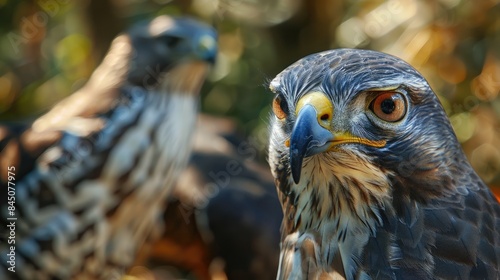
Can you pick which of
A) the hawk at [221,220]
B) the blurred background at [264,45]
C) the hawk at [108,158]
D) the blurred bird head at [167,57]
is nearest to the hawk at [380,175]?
the hawk at [108,158]

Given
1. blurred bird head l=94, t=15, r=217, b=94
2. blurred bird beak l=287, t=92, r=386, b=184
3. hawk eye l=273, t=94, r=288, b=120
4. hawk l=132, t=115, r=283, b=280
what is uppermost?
blurred bird head l=94, t=15, r=217, b=94

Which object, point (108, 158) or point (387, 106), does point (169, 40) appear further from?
point (387, 106)

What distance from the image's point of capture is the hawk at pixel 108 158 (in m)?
3.83

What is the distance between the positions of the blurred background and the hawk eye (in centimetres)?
275

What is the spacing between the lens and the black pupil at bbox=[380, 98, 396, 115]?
2080 mm

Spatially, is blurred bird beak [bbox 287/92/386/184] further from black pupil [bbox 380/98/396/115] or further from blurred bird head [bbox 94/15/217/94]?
blurred bird head [bbox 94/15/217/94]

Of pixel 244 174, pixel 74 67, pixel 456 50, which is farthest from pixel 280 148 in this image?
pixel 74 67

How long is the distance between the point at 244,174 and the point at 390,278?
9.35 feet

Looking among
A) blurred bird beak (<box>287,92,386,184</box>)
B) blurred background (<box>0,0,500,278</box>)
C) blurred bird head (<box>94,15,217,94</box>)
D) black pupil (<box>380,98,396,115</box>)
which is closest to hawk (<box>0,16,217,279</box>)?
blurred bird head (<box>94,15,217,94</box>)

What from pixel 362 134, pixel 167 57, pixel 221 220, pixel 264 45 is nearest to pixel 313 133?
pixel 362 134

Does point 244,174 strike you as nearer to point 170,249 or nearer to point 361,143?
point 170,249

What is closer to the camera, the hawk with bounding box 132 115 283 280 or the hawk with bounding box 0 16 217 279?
the hawk with bounding box 0 16 217 279

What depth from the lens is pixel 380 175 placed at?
2.12 metres

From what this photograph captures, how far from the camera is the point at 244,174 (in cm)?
495
